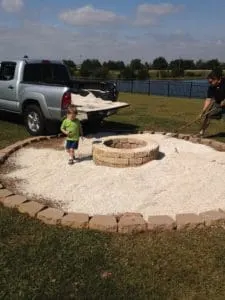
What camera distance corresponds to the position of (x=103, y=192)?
20.8 ft

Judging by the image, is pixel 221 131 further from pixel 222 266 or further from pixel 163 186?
pixel 222 266

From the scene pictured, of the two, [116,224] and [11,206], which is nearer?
[116,224]

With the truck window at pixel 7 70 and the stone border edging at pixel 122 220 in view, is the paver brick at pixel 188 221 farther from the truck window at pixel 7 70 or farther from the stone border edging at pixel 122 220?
the truck window at pixel 7 70

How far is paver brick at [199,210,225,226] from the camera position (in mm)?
5211

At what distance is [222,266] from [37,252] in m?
1.85

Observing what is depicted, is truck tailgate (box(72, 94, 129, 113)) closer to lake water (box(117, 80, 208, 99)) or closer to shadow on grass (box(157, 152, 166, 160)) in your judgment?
shadow on grass (box(157, 152, 166, 160))

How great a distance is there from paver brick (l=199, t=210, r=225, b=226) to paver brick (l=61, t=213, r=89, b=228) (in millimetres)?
1389

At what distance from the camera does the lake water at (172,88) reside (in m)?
26.0

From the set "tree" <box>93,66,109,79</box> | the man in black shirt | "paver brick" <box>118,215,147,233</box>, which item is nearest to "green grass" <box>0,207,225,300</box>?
"paver brick" <box>118,215,147,233</box>

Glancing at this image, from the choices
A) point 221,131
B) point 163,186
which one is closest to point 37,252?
point 163,186

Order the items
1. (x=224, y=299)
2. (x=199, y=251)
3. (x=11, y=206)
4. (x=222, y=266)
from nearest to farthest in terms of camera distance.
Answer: (x=224, y=299) < (x=222, y=266) < (x=199, y=251) < (x=11, y=206)

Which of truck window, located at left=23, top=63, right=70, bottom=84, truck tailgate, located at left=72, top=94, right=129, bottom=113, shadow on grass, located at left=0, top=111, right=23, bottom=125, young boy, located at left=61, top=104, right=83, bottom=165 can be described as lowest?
shadow on grass, located at left=0, top=111, right=23, bottom=125

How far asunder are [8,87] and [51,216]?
6.71 m

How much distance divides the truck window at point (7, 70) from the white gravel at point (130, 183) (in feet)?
11.7
